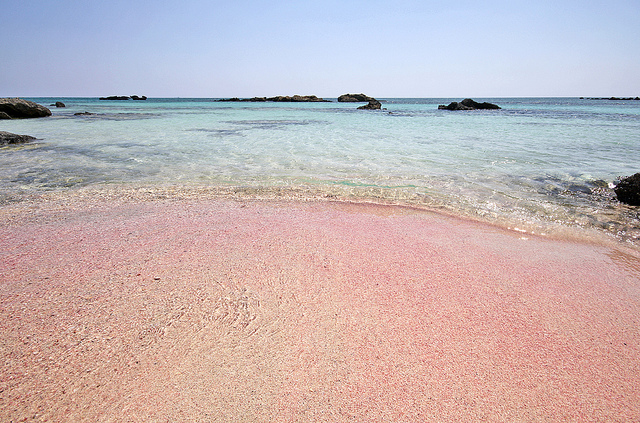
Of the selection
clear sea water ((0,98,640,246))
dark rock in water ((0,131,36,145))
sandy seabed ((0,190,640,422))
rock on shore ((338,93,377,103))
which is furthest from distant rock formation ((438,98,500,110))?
→ sandy seabed ((0,190,640,422))

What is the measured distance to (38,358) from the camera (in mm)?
1863

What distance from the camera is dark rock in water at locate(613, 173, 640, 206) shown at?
5.14m

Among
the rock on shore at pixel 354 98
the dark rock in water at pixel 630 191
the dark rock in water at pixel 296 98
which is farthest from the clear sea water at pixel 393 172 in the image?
the dark rock in water at pixel 296 98

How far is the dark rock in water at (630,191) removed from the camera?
5.14 meters

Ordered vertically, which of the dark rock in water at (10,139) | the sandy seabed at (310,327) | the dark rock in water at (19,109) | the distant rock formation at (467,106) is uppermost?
the distant rock formation at (467,106)

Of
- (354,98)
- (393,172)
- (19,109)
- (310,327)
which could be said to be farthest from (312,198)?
(354,98)

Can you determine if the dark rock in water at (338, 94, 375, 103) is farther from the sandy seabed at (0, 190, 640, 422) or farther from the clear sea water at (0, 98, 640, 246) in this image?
the sandy seabed at (0, 190, 640, 422)

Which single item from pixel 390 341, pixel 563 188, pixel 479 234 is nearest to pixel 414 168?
pixel 563 188

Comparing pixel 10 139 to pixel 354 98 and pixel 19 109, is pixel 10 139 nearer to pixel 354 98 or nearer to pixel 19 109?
pixel 19 109

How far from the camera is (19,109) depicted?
24219 millimetres

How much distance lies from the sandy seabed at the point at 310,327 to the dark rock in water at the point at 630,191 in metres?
2.26

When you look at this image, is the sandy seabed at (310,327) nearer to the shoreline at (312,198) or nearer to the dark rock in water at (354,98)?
the shoreline at (312,198)

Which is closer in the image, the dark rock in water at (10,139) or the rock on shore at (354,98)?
the dark rock in water at (10,139)

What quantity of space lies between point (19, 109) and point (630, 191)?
1349 inches
